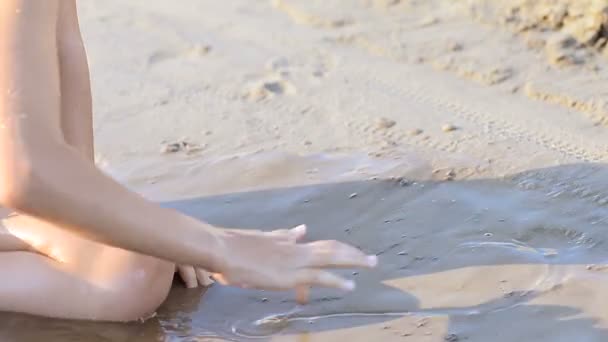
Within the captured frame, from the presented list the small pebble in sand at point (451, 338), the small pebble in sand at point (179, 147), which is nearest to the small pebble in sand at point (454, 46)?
the small pebble in sand at point (179, 147)

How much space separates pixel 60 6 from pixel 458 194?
1017mm

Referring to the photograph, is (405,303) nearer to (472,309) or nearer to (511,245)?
(472,309)

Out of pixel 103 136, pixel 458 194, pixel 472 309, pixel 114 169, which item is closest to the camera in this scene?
pixel 472 309

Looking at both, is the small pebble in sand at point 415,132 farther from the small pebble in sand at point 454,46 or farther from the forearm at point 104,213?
the forearm at point 104,213

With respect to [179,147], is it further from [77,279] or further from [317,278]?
[317,278]

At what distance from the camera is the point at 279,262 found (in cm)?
171

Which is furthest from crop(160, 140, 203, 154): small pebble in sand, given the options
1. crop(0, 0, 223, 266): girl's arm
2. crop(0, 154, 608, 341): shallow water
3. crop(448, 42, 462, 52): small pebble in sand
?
crop(0, 0, 223, 266): girl's arm

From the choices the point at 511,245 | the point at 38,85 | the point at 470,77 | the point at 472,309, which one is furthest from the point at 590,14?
the point at 38,85

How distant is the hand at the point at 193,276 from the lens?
2.12 meters

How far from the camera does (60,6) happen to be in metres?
1.99

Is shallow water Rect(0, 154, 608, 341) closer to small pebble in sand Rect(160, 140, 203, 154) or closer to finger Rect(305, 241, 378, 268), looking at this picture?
small pebble in sand Rect(160, 140, 203, 154)

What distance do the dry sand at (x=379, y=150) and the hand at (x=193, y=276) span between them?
0.09 feet

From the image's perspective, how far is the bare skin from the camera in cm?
160

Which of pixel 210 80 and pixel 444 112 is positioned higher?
pixel 210 80
